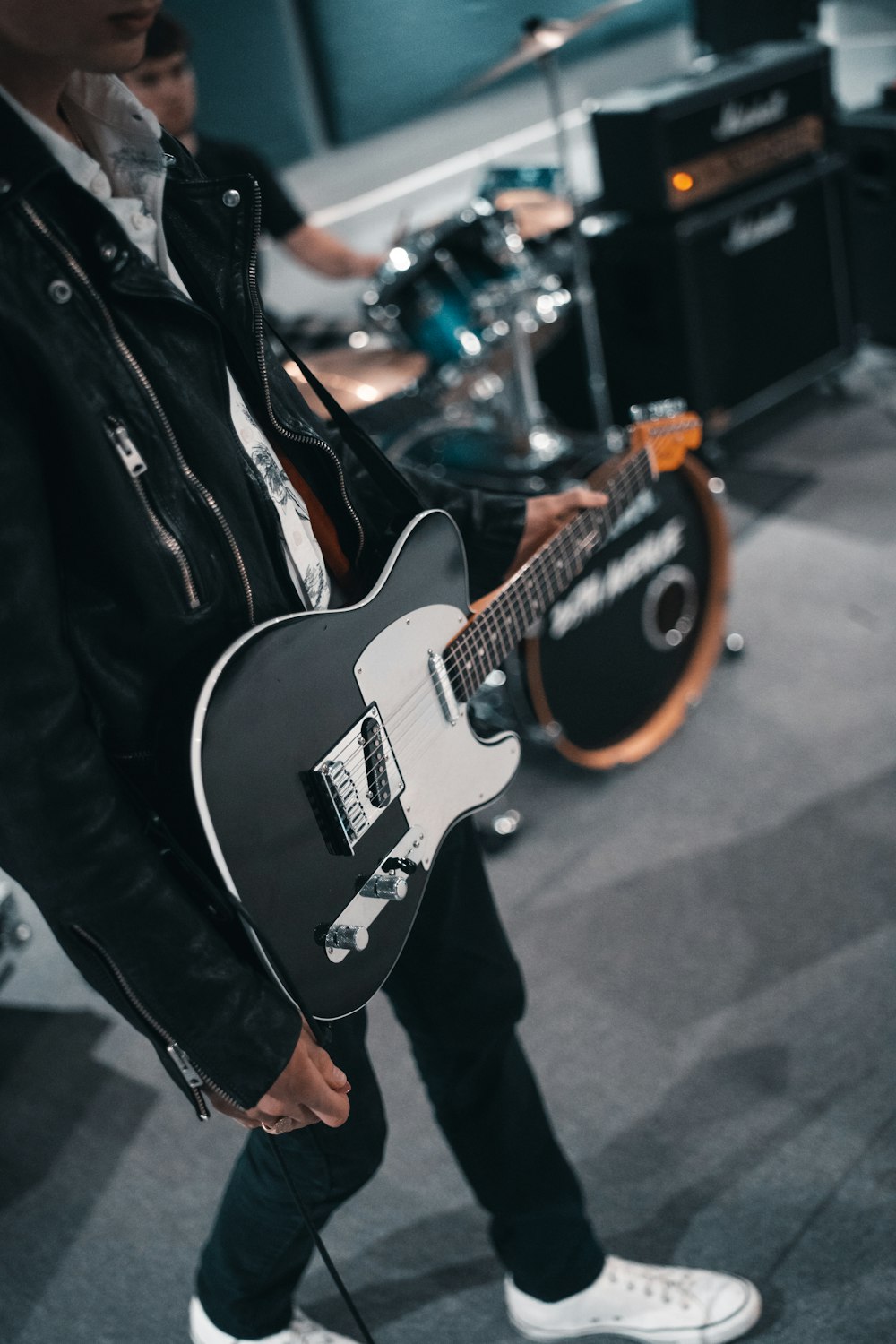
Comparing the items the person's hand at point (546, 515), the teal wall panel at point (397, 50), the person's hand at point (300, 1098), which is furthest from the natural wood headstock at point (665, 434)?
the teal wall panel at point (397, 50)

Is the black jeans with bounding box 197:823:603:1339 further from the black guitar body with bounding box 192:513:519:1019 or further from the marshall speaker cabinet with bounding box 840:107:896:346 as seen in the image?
the marshall speaker cabinet with bounding box 840:107:896:346

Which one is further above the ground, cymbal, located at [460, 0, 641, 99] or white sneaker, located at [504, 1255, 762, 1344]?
cymbal, located at [460, 0, 641, 99]

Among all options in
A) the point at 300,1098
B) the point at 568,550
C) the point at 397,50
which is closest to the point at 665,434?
the point at 568,550

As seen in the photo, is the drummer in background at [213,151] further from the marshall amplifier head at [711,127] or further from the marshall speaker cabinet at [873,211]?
the marshall speaker cabinet at [873,211]

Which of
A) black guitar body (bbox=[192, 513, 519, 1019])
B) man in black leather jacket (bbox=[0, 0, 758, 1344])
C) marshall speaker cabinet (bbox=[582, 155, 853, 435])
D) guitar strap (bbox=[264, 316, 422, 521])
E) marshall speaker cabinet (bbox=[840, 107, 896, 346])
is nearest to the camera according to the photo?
man in black leather jacket (bbox=[0, 0, 758, 1344])

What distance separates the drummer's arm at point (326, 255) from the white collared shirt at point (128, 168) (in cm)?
225

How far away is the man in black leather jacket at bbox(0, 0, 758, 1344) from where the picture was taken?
0.81 meters

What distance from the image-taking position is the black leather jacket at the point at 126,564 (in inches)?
31.9

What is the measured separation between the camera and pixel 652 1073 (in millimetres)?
1800

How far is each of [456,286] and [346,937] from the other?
2.00m

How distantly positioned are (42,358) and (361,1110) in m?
0.76

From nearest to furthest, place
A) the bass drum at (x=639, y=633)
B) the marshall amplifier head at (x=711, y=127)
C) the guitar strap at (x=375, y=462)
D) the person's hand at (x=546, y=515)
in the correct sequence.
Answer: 1. the guitar strap at (x=375, y=462)
2. the person's hand at (x=546, y=515)
3. the bass drum at (x=639, y=633)
4. the marshall amplifier head at (x=711, y=127)

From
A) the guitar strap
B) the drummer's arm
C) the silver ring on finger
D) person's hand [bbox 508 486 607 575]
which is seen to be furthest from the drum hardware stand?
the silver ring on finger

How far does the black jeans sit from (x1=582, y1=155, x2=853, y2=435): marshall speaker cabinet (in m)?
2.54
